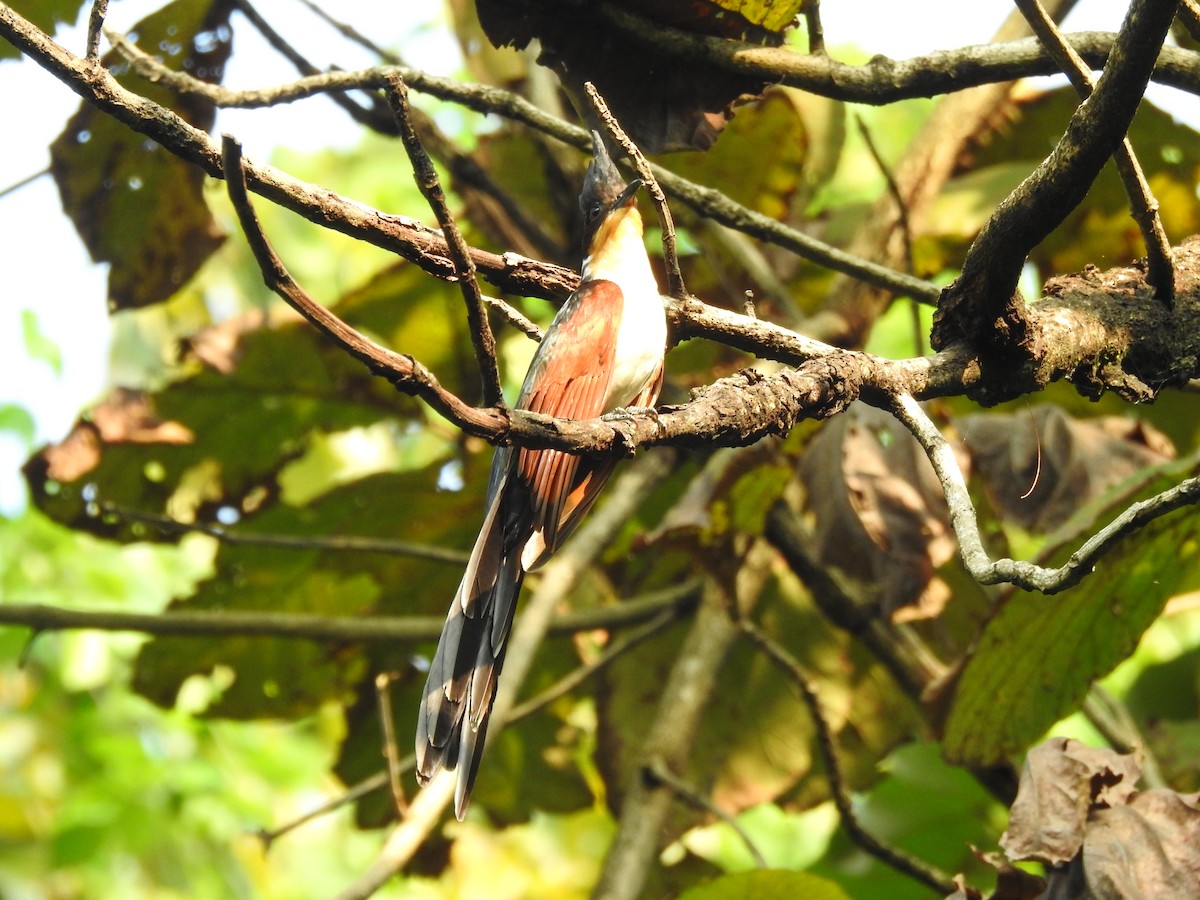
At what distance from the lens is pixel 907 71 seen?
205 cm

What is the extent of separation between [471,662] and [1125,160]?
1276mm

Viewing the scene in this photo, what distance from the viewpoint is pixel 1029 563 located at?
141 centimetres

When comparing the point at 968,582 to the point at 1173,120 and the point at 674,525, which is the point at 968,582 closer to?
the point at 674,525

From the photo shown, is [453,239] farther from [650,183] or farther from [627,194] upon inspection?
[627,194]

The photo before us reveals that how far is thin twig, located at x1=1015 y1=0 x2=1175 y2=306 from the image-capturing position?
1.73 metres

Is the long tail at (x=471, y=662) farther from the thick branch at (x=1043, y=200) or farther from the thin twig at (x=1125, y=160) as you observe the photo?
the thin twig at (x=1125, y=160)

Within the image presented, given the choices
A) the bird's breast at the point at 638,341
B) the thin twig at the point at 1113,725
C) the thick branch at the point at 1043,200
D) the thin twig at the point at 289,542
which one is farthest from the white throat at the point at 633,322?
the thin twig at the point at 1113,725

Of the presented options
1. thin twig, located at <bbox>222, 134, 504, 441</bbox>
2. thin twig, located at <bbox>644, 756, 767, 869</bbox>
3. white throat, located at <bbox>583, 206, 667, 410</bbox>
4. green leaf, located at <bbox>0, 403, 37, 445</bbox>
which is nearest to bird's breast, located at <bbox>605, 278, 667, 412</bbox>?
white throat, located at <bbox>583, 206, 667, 410</bbox>

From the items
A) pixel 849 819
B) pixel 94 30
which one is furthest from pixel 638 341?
pixel 849 819

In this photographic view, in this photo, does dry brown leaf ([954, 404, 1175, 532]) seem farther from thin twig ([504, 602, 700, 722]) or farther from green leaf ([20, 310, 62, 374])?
Answer: green leaf ([20, 310, 62, 374])

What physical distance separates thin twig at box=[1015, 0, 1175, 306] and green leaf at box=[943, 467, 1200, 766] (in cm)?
75

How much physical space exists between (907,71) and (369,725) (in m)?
3.15

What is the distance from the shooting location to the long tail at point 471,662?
187 cm

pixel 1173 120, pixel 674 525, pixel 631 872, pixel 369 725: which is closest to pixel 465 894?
pixel 369 725
